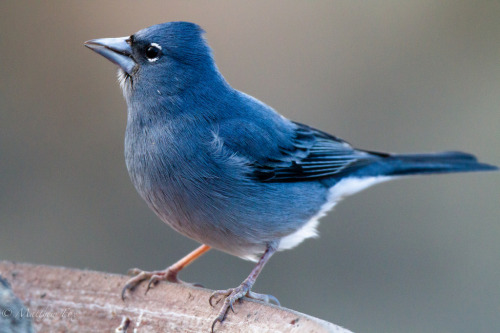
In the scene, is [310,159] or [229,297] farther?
[310,159]

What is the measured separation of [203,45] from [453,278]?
131 inches

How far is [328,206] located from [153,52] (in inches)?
58.9

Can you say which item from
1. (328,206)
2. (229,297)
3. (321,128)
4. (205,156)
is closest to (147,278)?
(229,297)

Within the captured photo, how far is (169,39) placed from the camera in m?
3.60

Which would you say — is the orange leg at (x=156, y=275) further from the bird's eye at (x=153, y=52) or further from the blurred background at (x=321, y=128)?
the blurred background at (x=321, y=128)

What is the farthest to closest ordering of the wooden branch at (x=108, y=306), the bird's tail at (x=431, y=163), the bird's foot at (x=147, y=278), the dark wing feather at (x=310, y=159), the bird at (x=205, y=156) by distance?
1. the bird's tail at (x=431, y=163)
2. the dark wing feather at (x=310, y=159)
3. the bird at (x=205, y=156)
4. the bird's foot at (x=147, y=278)
5. the wooden branch at (x=108, y=306)

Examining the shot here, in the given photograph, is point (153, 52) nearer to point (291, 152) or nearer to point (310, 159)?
point (291, 152)

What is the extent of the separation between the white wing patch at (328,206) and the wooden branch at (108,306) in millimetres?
1112

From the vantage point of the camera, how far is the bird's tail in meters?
4.41

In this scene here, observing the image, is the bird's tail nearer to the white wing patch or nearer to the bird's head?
the white wing patch

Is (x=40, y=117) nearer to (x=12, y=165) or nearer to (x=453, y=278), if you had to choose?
(x=12, y=165)

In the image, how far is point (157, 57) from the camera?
11.8ft

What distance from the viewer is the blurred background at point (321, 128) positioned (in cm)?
570

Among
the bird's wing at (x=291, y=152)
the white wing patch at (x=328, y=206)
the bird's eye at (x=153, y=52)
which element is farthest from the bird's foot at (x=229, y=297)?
the bird's eye at (x=153, y=52)
